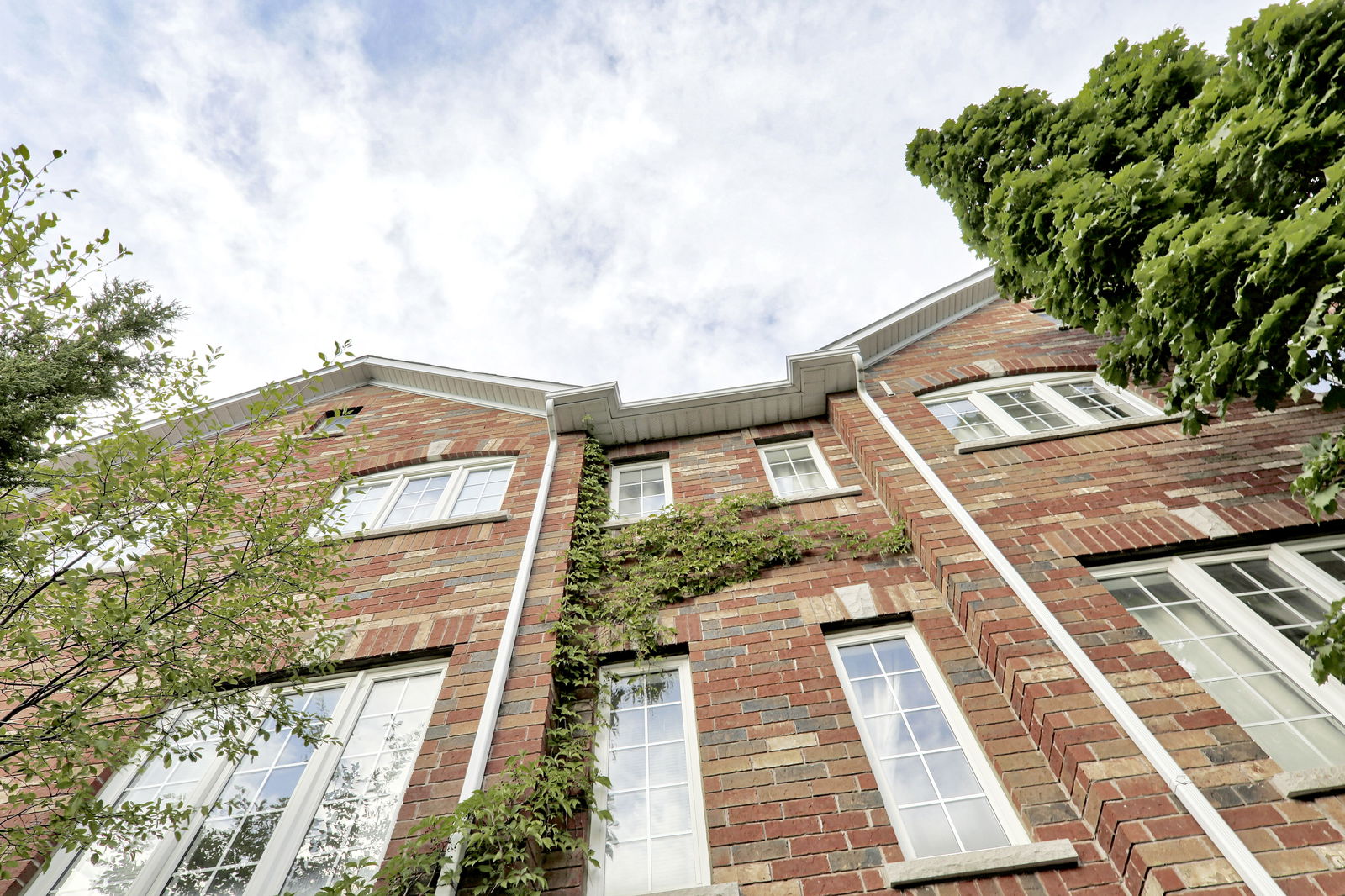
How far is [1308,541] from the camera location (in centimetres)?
525

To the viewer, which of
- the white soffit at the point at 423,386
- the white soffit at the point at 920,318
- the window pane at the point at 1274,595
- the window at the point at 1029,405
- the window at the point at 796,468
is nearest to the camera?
Result: the window pane at the point at 1274,595

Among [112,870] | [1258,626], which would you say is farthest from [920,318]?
[112,870]

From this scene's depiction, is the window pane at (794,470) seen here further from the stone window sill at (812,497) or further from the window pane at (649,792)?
the window pane at (649,792)

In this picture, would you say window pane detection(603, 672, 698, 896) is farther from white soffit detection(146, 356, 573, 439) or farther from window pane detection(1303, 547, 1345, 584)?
window pane detection(1303, 547, 1345, 584)

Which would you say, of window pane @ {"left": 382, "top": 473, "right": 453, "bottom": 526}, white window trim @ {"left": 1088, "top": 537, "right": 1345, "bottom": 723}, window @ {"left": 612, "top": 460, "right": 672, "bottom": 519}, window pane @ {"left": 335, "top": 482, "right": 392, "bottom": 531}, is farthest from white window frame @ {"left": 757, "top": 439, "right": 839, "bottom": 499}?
window pane @ {"left": 335, "top": 482, "right": 392, "bottom": 531}

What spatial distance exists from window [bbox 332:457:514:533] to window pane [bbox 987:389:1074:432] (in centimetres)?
638

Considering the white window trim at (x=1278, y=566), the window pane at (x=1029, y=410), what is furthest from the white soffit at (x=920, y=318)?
the white window trim at (x=1278, y=566)

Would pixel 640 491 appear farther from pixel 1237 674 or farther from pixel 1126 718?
pixel 1237 674

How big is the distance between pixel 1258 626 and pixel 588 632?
514cm

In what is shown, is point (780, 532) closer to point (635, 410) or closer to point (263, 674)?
point (635, 410)

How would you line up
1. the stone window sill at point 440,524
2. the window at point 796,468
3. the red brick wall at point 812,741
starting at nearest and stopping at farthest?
1. the red brick wall at point 812,741
2. the stone window sill at point 440,524
3. the window at point 796,468

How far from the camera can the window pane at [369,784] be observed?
14.1 feet

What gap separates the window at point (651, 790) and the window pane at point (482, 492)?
10.1 ft

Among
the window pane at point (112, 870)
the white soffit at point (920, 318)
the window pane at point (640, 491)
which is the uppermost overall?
the white soffit at point (920, 318)
